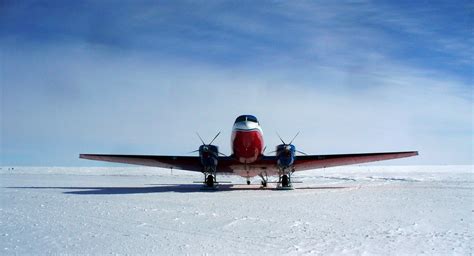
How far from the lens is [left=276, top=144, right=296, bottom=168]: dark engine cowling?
22797 mm

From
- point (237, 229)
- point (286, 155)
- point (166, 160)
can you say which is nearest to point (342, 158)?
point (286, 155)

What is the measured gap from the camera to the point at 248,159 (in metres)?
23.2

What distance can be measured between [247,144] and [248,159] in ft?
4.59

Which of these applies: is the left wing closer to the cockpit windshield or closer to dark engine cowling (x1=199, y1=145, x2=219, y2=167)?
dark engine cowling (x1=199, y1=145, x2=219, y2=167)

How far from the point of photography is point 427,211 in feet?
38.4

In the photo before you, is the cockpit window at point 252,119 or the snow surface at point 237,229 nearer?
the snow surface at point 237,229

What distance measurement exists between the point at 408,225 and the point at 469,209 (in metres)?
4.22

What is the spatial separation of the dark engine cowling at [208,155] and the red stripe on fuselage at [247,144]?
1228 mm

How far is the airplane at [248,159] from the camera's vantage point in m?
22.4

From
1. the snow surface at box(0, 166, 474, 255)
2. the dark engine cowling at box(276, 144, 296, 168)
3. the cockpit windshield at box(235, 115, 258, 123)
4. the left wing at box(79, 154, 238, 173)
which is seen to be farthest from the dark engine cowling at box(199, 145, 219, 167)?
the snow surface at box(0, 166, 474, 255)

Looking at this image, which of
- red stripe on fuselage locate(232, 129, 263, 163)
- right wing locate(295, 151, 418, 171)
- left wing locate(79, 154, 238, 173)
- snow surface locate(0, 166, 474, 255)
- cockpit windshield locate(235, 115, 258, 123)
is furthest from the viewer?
right wing locate(295, 151, 418, 171)

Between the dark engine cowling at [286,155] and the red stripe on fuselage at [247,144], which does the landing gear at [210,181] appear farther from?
the dark engine cowling at [286,155]

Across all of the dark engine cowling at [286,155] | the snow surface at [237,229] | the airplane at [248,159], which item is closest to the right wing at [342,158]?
the airplane at [248,159]

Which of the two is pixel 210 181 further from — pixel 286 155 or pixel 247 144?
pixel 286 155
